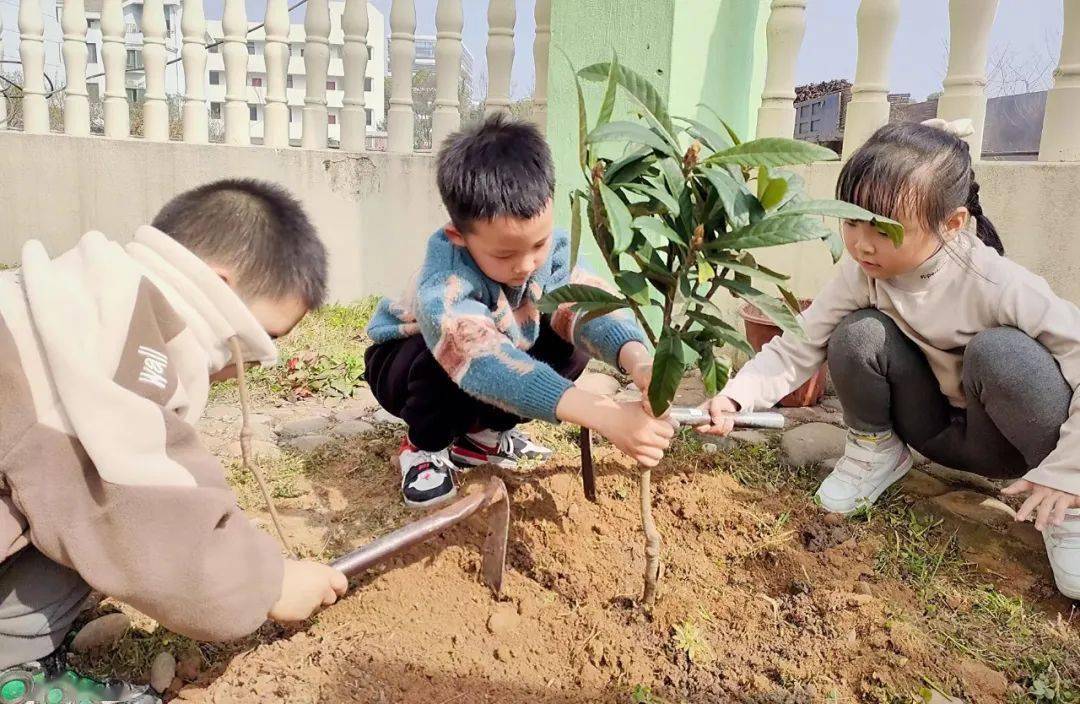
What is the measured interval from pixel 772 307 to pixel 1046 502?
3.42ft

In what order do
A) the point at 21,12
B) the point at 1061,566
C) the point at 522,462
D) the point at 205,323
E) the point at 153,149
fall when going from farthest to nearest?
the point at 21,12 < the point at 153,149 < the point at 522,462 < the point at 1061,566 < the point at 205,323

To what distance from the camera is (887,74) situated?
3.49 metres

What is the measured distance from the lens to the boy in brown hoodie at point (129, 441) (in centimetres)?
122

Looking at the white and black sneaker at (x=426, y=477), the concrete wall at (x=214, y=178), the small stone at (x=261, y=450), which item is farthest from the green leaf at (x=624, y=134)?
the concrete wall at (x=214, y=178)

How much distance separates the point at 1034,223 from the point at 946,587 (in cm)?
177

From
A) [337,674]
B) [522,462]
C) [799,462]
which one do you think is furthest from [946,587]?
[337,674]

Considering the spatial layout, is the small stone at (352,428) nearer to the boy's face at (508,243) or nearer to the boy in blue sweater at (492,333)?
the boy in blue sweater at (492,333)

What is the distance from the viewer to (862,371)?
2311mm

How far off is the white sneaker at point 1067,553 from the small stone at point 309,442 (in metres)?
2.23

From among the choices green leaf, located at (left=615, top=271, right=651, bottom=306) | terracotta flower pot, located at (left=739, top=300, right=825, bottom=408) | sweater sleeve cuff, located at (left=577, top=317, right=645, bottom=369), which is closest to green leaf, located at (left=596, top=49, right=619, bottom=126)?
green leaf, located at (left=615, top=271, right=651, bottom=306)

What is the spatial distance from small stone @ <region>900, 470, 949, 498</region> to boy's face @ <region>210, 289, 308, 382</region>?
1.96 meters

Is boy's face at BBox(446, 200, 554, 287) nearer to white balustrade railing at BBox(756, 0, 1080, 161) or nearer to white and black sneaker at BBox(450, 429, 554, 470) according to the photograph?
white and black sneaker at BBox(450, 429, 554, 470)

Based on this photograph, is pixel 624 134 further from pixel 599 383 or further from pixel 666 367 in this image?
pixel 599 383

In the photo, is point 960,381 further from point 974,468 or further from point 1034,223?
point 1034,223
